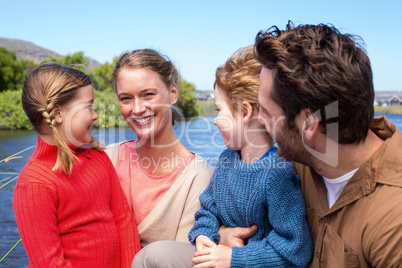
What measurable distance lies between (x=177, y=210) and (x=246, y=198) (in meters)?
0.65

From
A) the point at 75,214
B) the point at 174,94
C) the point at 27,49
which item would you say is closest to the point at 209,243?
the point at 75,214

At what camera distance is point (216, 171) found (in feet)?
7.35

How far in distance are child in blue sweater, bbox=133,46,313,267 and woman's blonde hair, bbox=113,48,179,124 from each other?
50 cm

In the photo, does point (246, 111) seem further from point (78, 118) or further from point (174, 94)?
point (78, 118)

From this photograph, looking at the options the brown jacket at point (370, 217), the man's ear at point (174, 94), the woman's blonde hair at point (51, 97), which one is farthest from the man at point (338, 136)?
the woman's blonde hair at point (51, 97)

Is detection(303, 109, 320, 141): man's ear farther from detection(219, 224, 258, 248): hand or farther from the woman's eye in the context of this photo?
the woman's eye

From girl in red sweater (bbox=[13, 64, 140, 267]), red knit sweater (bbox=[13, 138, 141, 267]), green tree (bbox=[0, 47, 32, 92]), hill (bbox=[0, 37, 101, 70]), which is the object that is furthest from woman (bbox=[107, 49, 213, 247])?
hill (bbox=[0, 37, 101, 70])

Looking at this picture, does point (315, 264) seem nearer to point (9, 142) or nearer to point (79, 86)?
point (79, 86)

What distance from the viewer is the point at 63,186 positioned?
2.06 m

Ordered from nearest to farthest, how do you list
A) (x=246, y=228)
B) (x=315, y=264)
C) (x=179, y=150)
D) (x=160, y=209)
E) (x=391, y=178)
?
(x=391, y=178) < (x=315, y=264) < (x=246, y=228) < (x=160, y=209) < (x=179, y=150)

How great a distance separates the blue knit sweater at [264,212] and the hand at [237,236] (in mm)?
32

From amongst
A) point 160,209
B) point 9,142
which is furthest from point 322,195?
point 9,142

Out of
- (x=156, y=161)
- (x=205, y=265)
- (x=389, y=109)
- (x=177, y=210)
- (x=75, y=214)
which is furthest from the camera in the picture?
(x=389, y=109)

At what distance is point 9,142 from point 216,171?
19703 mm
